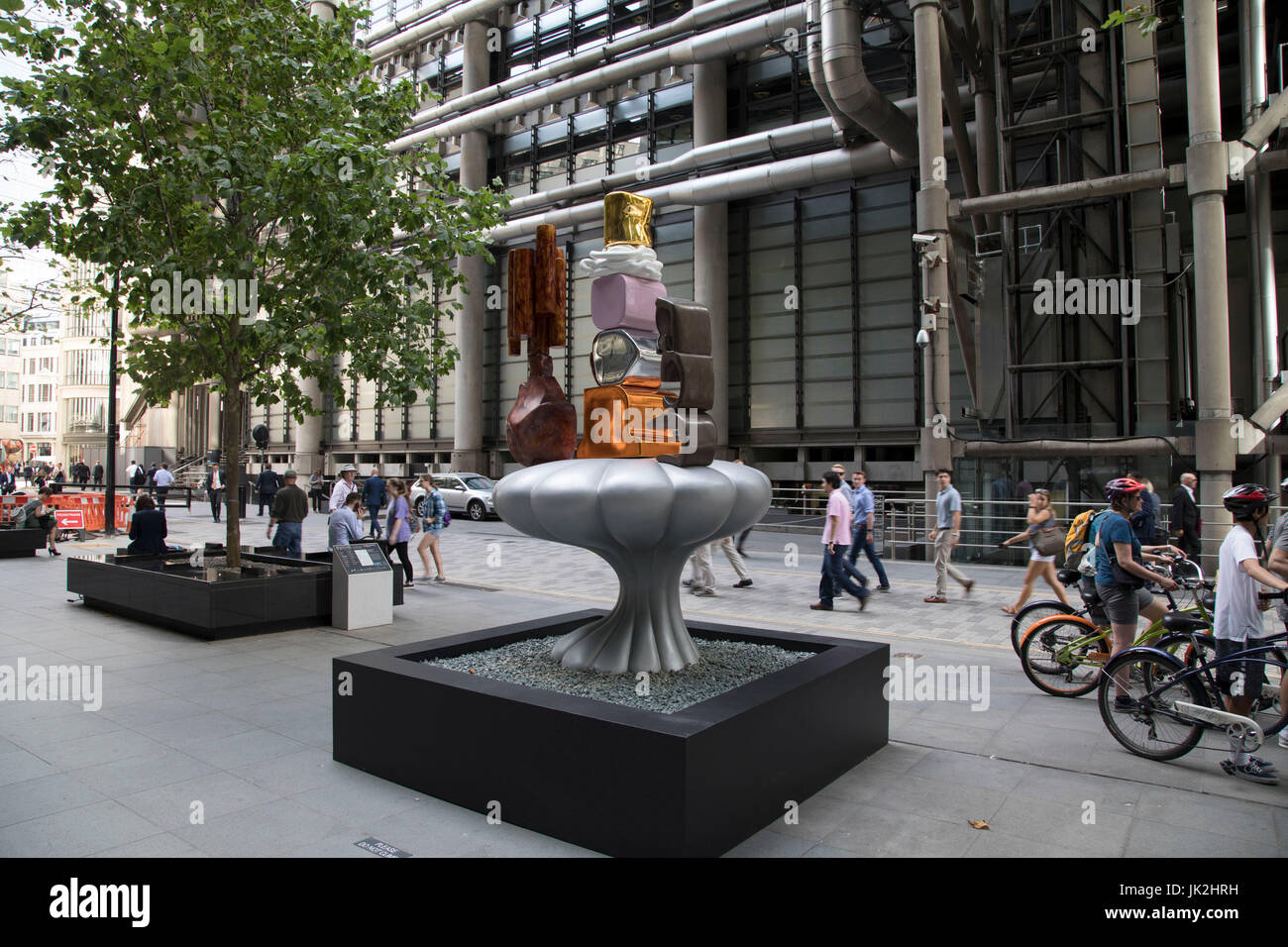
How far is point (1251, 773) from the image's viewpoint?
5.39 meters

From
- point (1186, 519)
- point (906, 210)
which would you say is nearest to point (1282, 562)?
point (1186, 519)

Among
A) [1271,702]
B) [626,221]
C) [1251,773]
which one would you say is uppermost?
[626,221]

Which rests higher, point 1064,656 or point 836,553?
point 836,553

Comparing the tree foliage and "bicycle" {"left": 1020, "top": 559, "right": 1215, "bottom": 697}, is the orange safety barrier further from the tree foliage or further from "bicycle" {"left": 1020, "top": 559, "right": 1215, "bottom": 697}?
"bicycle" {"left": 1020, "top": 559, "right": 1215, "bottom": 697}

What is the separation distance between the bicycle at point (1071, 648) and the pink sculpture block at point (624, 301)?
4583 millimetres

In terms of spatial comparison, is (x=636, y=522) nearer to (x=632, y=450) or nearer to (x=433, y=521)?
(x=632, y=450)

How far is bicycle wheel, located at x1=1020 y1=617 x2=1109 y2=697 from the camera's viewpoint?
23.8ft

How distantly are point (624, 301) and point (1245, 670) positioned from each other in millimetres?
5088

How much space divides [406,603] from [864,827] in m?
9.24

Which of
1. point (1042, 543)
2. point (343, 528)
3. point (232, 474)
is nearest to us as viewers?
point (1042, 543)

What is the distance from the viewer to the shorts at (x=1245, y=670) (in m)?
5.50

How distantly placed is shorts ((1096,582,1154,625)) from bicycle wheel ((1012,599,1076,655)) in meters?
0.79

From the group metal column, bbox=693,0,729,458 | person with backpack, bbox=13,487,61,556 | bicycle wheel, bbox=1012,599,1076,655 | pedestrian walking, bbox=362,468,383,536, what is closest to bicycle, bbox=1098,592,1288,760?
bicycle wheel, bbox=1012,599,1076,655
